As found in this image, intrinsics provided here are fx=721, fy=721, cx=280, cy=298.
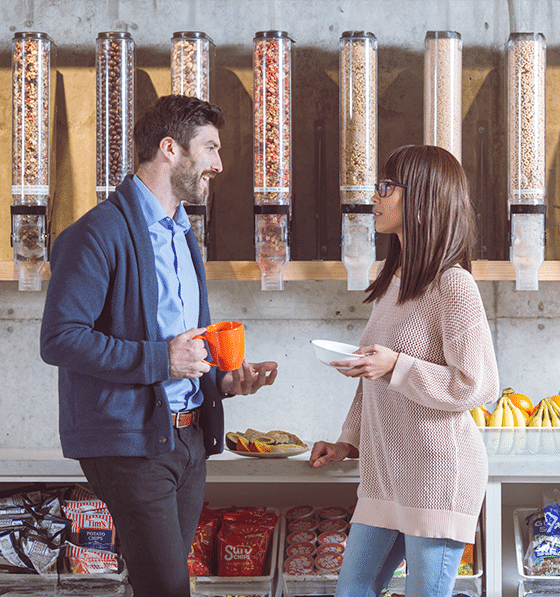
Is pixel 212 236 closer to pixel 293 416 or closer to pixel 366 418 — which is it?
pixel 293 416

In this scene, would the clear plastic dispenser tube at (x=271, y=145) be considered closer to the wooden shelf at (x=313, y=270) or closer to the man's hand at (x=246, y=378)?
the wooden shelf at (x=313, y=270)

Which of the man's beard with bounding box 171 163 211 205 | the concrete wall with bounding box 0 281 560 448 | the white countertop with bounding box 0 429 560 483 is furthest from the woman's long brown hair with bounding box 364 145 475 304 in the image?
the concrete wall with bounding box 0 281 560 448

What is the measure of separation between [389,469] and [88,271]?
73cm

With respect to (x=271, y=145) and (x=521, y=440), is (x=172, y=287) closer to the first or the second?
(x=271, y=145)

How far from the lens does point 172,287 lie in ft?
4.99

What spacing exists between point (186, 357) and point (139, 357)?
0.09m

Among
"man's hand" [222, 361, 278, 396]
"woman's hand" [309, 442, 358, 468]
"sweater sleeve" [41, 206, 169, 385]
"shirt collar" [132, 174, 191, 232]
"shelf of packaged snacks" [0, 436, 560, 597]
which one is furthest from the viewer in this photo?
"shelf of packaged snacks" [0, 436, 560, 597]

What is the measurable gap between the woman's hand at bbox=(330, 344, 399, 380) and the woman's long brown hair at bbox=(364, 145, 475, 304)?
0.13 m

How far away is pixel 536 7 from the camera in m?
2.21

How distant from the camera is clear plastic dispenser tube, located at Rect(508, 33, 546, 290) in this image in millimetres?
2164

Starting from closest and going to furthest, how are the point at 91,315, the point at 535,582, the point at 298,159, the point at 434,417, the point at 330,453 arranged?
the point at 91,315 < the point at 434,417 < the point at 330,453 < the point at 535,582 < the point at 298,159

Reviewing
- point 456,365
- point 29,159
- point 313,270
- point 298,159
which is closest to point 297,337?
point 313,270

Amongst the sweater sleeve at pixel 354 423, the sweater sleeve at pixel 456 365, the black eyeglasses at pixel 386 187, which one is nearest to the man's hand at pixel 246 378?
the sweater sleeve at pixel 354 423

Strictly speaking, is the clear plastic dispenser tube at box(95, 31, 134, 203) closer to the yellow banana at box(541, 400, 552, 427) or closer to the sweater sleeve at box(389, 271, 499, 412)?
the sweater sleeve at box(389, 271, 499, 412)
